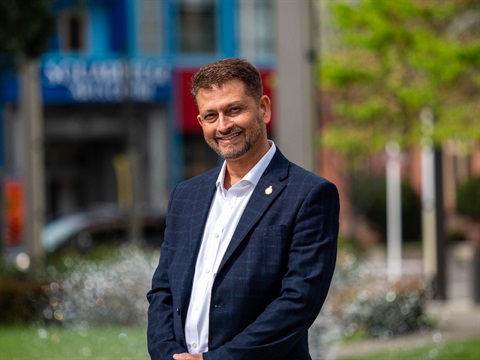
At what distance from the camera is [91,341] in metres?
11.0

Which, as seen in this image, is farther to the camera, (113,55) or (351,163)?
(113,55)

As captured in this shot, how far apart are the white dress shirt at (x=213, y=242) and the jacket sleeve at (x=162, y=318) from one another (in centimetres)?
6

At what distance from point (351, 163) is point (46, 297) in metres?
22.5

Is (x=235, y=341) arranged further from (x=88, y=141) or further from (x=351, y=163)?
(x=88, y=141)

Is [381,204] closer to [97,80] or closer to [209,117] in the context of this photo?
[97,80]

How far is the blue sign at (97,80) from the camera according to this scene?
38.5m

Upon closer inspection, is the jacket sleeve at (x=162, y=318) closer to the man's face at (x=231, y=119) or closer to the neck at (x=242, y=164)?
the neck at (x=242, y=164)

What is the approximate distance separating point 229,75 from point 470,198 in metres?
34.0

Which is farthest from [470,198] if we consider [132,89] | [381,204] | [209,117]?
[209,117]

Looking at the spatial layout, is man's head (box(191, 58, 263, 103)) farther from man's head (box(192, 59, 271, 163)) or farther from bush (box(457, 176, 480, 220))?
bush (box(457, 176, 480, 220))

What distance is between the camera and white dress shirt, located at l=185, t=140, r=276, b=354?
3.84 meters

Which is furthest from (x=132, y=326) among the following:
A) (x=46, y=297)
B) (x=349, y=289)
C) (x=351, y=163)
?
(x=351, y=163)

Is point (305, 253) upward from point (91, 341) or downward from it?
upward

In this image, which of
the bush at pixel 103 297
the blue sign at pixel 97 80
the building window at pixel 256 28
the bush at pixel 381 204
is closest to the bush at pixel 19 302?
the bush at pixel 103 297
